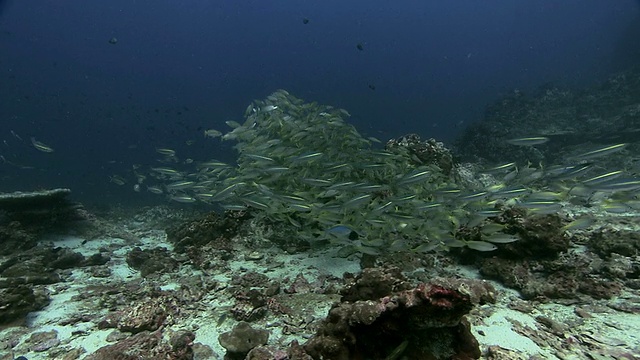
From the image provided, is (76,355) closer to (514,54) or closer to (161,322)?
(161,322)

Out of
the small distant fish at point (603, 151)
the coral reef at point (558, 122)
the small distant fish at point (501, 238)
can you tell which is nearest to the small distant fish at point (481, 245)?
the small distant fish at point (501, 238)

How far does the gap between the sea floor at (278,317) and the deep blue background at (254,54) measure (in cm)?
9371

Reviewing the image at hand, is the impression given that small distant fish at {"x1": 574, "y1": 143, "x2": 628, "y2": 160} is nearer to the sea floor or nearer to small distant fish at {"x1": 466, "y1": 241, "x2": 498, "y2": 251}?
the sea floor

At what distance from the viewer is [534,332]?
3.98 metres

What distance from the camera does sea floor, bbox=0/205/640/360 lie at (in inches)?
147

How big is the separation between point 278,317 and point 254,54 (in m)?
159

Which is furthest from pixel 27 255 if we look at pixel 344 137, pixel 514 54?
pixel 514 54

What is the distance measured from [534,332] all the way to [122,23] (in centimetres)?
16292

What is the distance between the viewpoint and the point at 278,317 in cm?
471

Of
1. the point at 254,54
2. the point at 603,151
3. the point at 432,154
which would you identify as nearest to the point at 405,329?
the point at 603,151

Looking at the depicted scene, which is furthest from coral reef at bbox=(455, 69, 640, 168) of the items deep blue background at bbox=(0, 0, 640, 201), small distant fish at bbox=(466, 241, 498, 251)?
deep blue background at bbox=(0, 0, 640, 201)

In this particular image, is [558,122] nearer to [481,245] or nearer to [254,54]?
[481,245]

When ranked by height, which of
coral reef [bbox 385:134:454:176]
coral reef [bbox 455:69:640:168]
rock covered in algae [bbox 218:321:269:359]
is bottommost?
rock covered in algae [bbox 218:321:269:359]

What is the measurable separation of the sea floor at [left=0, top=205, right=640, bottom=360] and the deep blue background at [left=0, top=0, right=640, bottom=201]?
93708mm
